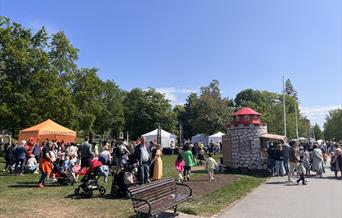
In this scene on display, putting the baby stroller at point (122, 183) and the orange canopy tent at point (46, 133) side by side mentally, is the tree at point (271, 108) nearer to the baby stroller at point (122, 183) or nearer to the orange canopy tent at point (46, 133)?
the orange canopy tent at point (46, 133)

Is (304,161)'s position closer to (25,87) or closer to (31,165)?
(31,165)

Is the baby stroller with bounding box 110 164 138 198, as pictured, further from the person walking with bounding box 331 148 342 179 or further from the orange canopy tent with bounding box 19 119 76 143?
the orange canopy tent with bounding box 19 119 76 143

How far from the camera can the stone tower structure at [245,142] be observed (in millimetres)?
20578

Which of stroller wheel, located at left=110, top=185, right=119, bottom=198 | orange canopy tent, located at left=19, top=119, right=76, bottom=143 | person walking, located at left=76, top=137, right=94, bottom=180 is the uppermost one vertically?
orange canopy tent, located at left=19, top=119, right=76, bottom=143

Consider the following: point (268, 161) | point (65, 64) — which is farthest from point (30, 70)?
point (268, 161)

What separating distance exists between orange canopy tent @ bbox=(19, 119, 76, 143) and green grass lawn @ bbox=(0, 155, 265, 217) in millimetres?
11101

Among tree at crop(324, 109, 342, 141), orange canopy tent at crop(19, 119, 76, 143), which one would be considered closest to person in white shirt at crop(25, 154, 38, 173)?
orange canopy tent at crop(19, 119, 76, 143)

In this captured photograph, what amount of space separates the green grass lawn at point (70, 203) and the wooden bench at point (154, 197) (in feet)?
2.18

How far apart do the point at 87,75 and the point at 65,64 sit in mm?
3604

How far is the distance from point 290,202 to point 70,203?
20.8 ft

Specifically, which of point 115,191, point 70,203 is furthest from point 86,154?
point 70,203

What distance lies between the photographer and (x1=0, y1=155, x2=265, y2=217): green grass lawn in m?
A: 9.07

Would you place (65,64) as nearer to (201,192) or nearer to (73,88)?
(73,88)

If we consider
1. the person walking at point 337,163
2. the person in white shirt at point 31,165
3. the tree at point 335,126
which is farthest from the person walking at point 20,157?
the tree at point 335,126
